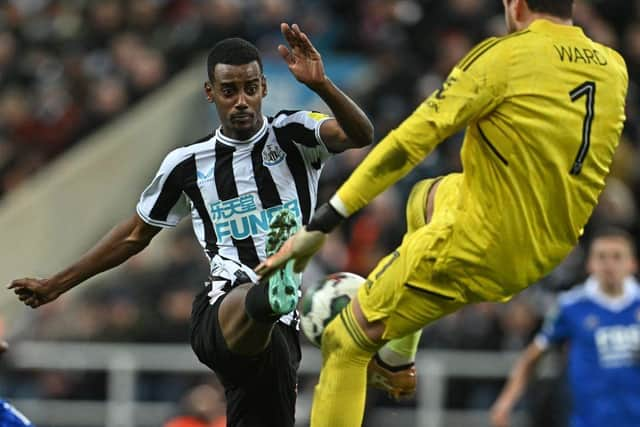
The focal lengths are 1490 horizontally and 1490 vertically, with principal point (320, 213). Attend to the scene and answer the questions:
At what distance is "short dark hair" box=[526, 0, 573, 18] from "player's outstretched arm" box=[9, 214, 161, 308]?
2.04 m

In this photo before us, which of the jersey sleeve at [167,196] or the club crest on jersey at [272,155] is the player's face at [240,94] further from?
the jersey sleeve at [167,196]

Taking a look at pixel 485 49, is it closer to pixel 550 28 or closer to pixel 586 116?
pixel 550 28

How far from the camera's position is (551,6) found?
20.3 ft

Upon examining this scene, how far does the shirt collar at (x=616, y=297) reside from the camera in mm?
9984

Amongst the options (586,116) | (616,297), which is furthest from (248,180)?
(616,297)

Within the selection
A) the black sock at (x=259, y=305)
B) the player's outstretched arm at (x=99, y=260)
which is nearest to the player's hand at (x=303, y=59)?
the black sock at (x=259, y=305)

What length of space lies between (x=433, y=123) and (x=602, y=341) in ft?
14.4

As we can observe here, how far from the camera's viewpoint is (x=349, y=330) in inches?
255

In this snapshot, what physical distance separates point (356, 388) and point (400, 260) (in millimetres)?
596

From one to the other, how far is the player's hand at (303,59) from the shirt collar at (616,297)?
447 centimetres

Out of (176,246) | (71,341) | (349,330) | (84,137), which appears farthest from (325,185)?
(349,330)

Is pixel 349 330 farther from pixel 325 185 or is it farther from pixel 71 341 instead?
pixel 71 341

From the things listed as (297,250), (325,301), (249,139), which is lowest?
(325,301)

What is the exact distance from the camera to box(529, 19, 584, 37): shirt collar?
6.14 m
